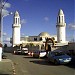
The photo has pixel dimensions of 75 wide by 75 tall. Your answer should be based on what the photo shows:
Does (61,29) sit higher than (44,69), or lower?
higher

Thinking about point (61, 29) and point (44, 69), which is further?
point (61, 29)

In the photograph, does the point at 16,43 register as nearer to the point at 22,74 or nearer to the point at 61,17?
the point at 61,17

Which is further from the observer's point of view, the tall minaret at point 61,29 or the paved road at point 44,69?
the tall minaret at point 61,29

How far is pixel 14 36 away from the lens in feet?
415

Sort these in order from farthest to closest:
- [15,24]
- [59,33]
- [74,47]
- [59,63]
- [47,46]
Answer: [15,24], [59,33], [47,46], [74,47], [59,63]

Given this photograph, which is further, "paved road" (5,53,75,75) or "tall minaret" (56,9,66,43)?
"tall minaret" (56,9,66,43)

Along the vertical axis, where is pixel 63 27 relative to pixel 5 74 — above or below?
above

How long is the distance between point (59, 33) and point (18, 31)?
20.8 metres

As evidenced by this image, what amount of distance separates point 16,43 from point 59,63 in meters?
102

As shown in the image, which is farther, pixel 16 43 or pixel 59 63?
pixel 16 43

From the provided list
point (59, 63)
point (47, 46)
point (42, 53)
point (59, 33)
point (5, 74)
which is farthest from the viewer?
point (59, 33)

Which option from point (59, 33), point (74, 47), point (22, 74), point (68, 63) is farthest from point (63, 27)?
point (22, 74)

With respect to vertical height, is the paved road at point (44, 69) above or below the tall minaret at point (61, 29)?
below

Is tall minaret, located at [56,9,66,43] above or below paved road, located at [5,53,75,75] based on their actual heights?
above
